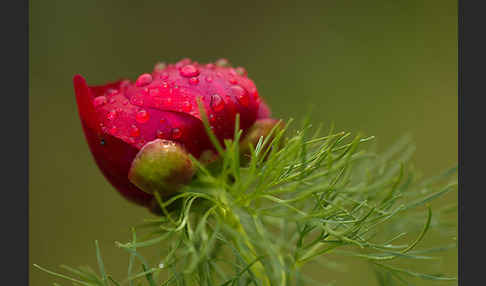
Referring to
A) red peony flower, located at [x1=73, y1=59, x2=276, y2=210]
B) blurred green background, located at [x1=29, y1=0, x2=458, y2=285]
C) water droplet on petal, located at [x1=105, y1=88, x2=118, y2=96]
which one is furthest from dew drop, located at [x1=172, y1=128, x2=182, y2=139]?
blurred green background, located at [x1=29, y1=0, x2=458, y2=285]

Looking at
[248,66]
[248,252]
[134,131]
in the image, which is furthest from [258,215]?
[248,66]

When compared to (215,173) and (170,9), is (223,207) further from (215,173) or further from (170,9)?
(170,9)

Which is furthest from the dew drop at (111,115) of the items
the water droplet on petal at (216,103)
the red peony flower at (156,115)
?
the water droplet on petal at (216,103)

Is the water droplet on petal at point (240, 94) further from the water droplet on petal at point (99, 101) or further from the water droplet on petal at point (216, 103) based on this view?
the water droplet on petal at point (99, 101)

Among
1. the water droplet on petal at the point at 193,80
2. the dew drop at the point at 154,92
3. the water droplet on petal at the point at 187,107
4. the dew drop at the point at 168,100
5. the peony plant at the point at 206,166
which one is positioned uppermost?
the water droplet on petal at the point at 193,80

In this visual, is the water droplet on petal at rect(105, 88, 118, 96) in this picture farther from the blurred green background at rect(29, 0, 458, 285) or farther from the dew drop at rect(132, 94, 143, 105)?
the blurred green background at rect(29, 0, 458, 285)

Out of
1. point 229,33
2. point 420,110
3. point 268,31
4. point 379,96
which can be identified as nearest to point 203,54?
point 229,33

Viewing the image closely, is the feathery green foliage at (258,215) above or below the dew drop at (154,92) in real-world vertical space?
below
